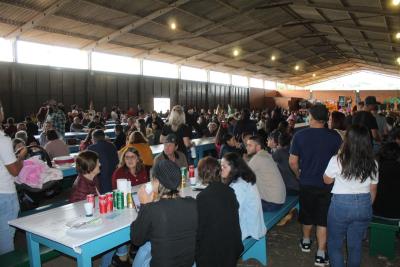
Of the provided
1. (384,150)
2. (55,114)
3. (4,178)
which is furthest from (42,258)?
(55,114)

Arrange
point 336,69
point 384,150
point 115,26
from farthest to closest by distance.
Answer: point 336,69 → point 115,26 → point 384,150

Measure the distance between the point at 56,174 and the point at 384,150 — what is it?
148 inches

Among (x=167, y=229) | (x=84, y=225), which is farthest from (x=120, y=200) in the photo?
(x=167, y=229)

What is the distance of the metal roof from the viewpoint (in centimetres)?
1108

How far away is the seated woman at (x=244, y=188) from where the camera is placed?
9.07 ft

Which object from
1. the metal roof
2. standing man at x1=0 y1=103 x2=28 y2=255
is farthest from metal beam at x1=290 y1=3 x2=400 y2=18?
standing man at x1=0 y1=103 x2=28 y2=255

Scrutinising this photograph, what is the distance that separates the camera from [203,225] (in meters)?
2.22

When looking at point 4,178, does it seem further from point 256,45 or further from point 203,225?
point 256,45

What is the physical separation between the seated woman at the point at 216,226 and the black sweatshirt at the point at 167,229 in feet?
0.33

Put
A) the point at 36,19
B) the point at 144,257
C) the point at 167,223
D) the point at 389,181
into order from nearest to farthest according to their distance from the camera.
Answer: the point at 167,223 → the point at 144,257 → the point at 389,181 → the point at 36,19

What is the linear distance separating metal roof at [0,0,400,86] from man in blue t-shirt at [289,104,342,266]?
355 inches

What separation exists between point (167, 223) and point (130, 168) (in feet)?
6.38

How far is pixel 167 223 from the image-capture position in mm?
1997

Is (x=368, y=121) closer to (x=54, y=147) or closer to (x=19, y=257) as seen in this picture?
(x=19, y=257)
